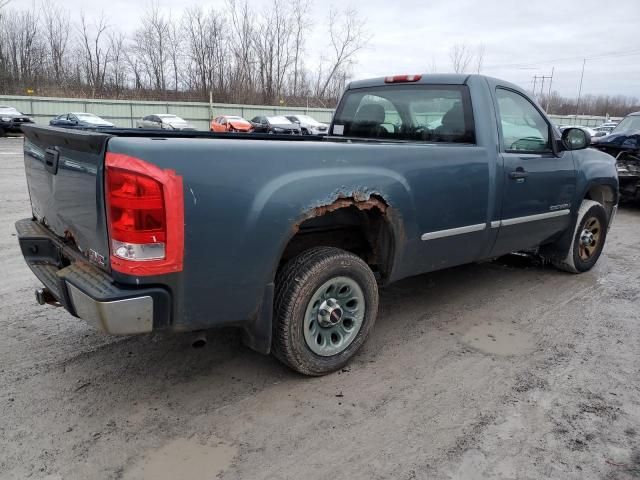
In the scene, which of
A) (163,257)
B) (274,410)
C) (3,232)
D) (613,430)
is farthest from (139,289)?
(3,232)

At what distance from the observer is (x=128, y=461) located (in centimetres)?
239

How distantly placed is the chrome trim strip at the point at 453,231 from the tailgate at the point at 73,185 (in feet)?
6.82

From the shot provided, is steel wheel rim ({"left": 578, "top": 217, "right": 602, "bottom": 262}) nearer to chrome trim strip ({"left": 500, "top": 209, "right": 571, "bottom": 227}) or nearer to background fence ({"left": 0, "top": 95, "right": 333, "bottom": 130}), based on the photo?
chrome trim strip ({"left": 500, "top": 209, "right": 571, "bottom": 227})

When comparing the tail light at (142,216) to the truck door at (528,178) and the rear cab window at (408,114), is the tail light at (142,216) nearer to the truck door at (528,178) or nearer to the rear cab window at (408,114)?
the rear cab window at (408,114)

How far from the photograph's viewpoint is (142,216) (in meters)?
2.25

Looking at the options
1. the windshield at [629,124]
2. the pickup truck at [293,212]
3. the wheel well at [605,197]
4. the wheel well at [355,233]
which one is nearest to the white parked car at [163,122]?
the windshield at [629,124]

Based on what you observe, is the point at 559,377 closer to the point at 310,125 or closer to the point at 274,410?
the point at 274,410

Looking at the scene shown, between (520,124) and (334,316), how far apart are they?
8.40 ft

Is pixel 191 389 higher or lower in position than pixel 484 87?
lower

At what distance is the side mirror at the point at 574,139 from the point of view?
4.59m

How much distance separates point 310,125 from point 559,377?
27906 millimetres

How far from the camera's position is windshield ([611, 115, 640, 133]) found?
10450mm

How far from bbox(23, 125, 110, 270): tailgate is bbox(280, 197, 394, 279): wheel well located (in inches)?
45.1

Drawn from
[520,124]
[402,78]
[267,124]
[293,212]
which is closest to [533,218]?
[520,124]
